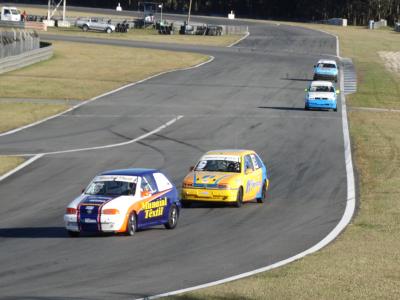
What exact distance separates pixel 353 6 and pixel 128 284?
503 ft

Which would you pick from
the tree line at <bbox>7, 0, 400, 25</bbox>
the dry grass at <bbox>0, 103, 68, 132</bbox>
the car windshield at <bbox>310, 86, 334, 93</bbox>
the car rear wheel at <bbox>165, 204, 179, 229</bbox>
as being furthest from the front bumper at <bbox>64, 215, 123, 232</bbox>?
the tree line at <bbox>7, 0, 400, 25</bbox>

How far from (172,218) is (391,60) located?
72.0 m

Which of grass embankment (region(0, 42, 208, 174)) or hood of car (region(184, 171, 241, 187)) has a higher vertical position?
hood of car (region(184, 171, 241, 187))

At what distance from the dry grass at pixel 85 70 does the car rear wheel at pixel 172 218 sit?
34111 mm

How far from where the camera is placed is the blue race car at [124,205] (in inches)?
830

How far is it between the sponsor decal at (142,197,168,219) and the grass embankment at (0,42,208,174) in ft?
38.4

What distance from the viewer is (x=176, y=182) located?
30484mm

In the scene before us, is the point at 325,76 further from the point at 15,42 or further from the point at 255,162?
the point at 255,162

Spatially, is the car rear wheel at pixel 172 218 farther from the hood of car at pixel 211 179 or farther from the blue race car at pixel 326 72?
the blue race car at pixel 326 72

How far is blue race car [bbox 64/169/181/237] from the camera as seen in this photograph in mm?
21078

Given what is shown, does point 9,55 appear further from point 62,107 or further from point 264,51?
point 264,51

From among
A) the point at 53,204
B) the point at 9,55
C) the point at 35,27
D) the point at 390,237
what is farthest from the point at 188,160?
the point at 35,27

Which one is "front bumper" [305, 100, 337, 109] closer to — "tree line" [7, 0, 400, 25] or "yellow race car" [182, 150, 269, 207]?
"yellow race car" [182, 150, 269, 207]

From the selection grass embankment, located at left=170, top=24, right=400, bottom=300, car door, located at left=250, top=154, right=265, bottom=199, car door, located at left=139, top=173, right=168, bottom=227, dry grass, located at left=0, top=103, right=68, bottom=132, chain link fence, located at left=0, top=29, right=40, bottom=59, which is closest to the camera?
grass embankment, located at left=170, top=24, right=400, bottom=300
